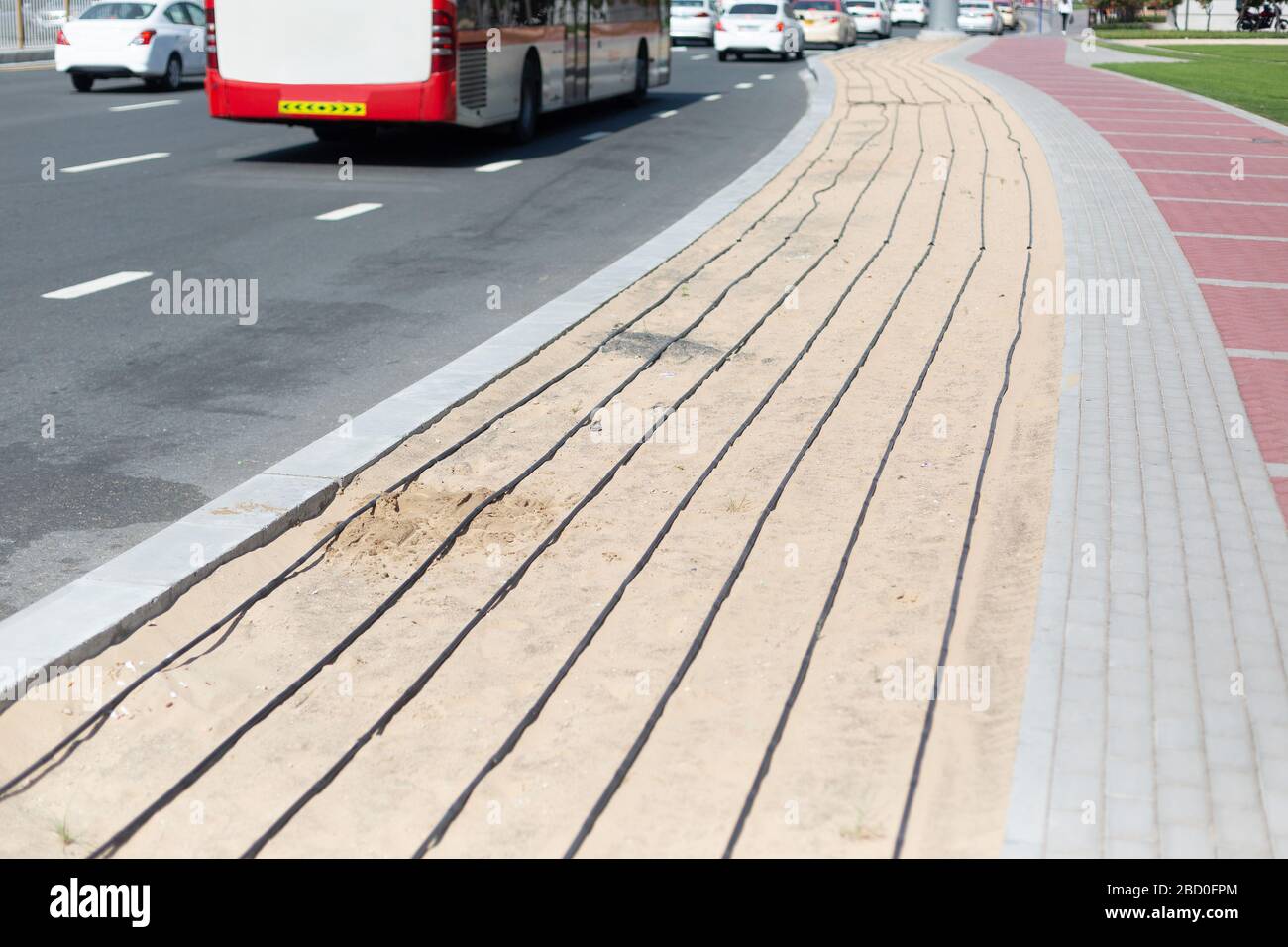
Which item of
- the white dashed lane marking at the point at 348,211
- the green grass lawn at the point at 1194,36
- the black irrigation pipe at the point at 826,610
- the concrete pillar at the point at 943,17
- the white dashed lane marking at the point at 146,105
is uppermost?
the concrete pillar at the point at 943,17

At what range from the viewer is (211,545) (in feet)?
18.4

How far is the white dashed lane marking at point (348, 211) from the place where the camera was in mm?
13460

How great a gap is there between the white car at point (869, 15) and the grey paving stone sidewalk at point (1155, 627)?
50.0m

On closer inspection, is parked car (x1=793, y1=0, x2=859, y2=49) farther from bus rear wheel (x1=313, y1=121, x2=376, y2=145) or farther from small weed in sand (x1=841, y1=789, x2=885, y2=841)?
small weed in sand (x1=841, y1=789, x2=885, y2=841)

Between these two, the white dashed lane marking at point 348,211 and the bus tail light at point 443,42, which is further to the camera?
the bus tail light at point 443,42

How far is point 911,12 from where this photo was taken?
70.0 m

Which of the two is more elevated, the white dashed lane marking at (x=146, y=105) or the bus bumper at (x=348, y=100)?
the bus bumper at (x=348, y=100)

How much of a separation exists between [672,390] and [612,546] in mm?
2254

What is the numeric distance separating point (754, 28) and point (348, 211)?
2646 centimetres

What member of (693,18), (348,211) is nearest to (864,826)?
(348,211)

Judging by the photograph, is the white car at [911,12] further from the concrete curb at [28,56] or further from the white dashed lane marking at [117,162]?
the white dashed lane marking at [117,162]

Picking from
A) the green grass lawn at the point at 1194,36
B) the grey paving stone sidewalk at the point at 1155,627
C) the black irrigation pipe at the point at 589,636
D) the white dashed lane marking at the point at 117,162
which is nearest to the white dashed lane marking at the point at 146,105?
the white dashed lane marking at the point at 117,162

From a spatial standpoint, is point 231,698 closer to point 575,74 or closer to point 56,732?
point 56,732
